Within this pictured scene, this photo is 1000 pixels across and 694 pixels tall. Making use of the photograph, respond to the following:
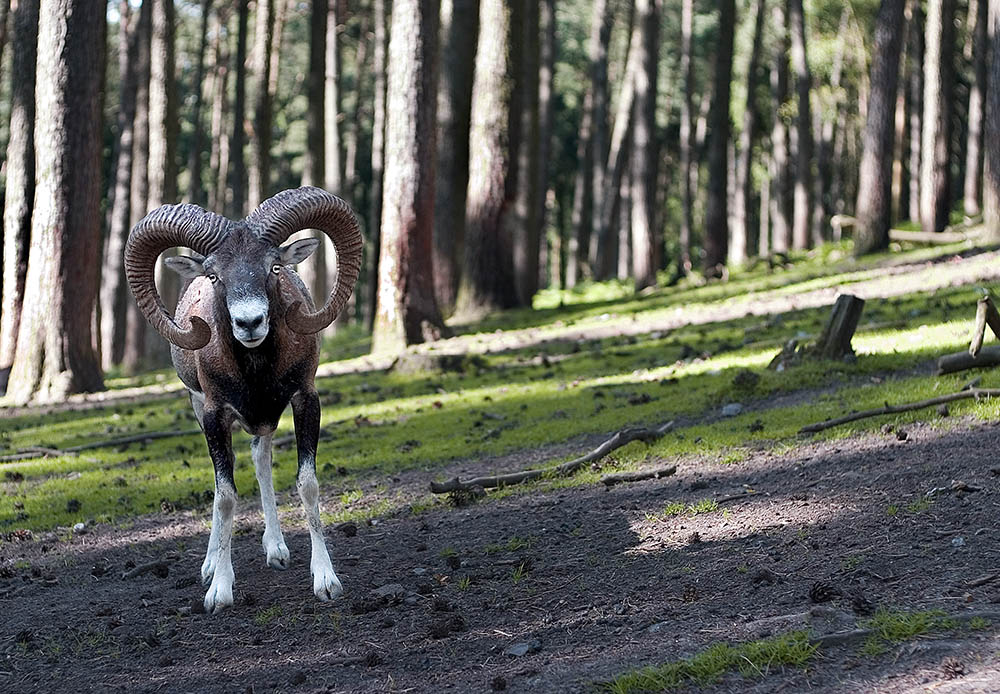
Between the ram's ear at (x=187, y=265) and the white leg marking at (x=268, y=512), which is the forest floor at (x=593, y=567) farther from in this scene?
the ram's ear at (x=187, y=265)

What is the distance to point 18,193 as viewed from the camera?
2119cm

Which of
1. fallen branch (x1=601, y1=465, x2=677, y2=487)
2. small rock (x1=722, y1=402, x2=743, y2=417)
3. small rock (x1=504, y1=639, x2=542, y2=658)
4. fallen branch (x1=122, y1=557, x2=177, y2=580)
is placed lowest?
fallen branch (x1=122, y1=557, x2=177, y2=580)

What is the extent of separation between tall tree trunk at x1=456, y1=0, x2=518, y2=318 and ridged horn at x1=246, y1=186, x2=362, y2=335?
1533 cm

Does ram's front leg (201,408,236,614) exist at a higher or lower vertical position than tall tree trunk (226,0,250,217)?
A: lower

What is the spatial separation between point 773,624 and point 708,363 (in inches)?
388

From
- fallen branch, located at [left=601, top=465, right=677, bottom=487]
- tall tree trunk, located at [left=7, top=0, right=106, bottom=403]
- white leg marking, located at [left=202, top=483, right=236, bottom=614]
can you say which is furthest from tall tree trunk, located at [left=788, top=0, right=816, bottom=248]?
white leg marking, located at [left=202, top=483, right=236, bottom=614]

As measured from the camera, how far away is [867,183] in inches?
1122

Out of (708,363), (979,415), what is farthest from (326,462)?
(979,415)

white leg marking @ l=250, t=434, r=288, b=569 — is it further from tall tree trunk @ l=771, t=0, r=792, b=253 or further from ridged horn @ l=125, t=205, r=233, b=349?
tall tree trunk @ l=771, t=0, r=792, b=253

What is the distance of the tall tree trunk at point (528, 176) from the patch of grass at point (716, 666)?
21.6m

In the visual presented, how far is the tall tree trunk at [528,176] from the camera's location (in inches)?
1163

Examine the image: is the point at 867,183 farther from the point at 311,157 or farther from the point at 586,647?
the point at 586,647

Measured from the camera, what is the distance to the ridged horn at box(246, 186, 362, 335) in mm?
9414

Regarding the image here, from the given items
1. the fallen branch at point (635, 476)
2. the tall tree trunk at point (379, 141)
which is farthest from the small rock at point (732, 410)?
the tall tree trunk at point (379, 141)
